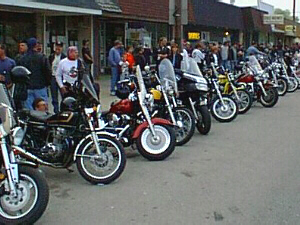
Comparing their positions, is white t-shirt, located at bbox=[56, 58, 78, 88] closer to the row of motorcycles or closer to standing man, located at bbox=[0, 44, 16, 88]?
standing man, located at bbox=[0, 44, 16, 88]

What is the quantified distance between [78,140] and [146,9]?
16.1 metres

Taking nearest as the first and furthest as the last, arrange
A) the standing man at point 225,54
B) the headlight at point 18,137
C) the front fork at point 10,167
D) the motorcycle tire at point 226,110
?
the front fork at point 10,167
the headlight at point 18,137
the motorcycle tire at point 226,110
the standing man at point 225,54

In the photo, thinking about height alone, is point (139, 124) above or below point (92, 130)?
below

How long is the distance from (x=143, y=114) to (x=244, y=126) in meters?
4.11

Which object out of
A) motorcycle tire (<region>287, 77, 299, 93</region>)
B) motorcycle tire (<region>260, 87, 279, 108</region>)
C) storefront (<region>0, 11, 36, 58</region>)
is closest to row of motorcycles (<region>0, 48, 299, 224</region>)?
motorcycle tire (<region>260, 87, 279, 108</region>)

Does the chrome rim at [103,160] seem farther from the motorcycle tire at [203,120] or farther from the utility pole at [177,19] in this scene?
the utility pole at [177,19]

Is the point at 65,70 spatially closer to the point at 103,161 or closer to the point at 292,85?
the point at 103,161

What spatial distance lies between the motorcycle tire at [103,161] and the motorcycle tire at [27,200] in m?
1.64

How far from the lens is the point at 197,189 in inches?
254

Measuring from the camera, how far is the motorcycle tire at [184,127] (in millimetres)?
9266

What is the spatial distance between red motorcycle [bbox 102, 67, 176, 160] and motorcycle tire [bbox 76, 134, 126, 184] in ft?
3.91

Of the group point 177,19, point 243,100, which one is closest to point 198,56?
point 177,19

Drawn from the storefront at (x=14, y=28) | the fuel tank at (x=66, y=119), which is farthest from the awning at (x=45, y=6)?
the fuel tank at (x=66, y=119)

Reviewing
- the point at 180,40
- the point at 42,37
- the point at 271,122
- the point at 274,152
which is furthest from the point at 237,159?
the point at 42,37
